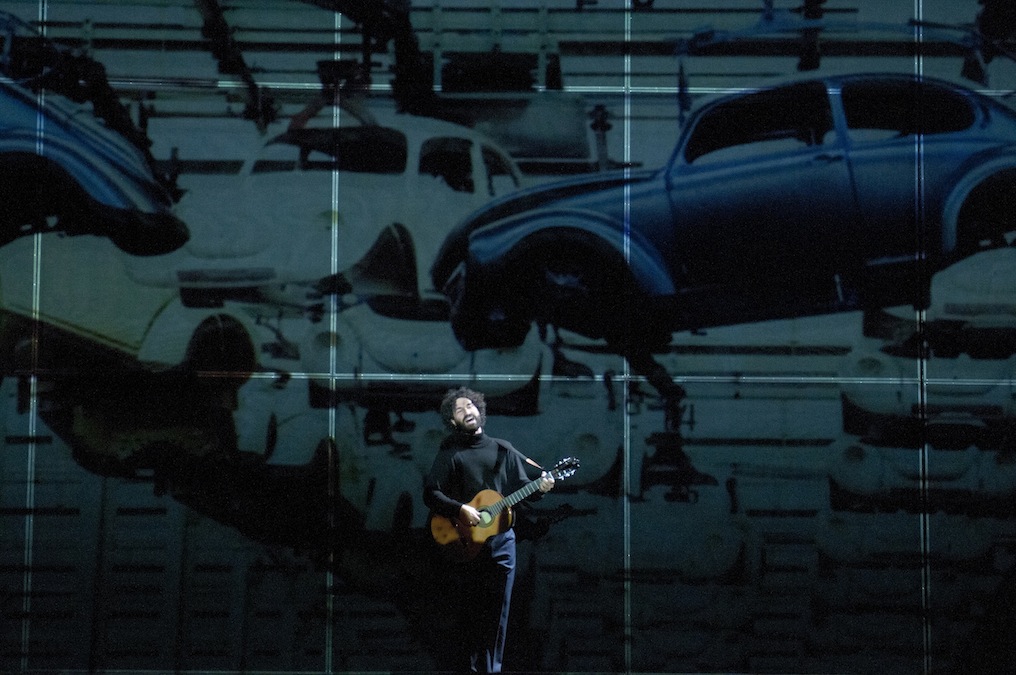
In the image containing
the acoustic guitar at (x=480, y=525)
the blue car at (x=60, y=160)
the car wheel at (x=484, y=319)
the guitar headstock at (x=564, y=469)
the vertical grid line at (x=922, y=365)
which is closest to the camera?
the acoustic guitar at (x=480, y=525)

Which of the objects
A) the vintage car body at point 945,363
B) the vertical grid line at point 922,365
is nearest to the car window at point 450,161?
the vintage car body at point 945,363

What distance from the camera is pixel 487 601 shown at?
5.34 m

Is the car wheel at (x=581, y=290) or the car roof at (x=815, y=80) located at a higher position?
the car roof at (x=815, y=80)

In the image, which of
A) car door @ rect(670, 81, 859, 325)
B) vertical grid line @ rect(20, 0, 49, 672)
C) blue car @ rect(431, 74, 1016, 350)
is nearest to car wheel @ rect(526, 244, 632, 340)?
blue car @ rect(431, 74, 1016, 350)

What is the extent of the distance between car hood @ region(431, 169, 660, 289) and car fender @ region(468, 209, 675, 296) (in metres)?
0.05

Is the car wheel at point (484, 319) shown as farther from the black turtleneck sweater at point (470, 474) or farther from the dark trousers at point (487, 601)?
the dark trousers at point (487, 601)

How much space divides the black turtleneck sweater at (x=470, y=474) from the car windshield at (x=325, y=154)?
7.12 feet

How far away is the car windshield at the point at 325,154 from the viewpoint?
6.48m

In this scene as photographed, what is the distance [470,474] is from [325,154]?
2.58 m

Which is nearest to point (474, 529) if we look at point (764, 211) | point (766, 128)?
point (764, 211)

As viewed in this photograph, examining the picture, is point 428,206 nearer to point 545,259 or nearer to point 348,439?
point 545,259

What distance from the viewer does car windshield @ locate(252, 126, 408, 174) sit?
21.2 feet

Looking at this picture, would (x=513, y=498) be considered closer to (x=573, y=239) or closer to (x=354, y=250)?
(x=573, y=239)

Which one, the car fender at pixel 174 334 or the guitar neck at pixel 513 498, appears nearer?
the guitar neck at pixel 513 498
